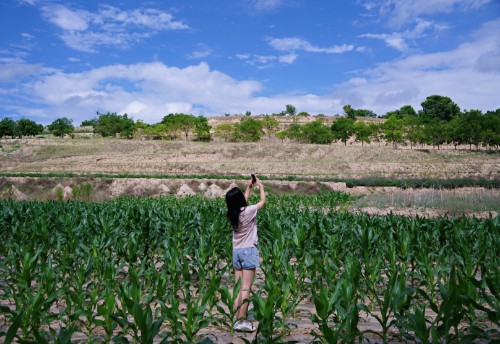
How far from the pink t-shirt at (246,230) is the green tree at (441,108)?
116 metres

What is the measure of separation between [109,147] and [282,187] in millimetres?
42656

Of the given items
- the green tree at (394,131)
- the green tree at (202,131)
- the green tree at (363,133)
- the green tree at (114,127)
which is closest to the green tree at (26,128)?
the green tree at (114,127)

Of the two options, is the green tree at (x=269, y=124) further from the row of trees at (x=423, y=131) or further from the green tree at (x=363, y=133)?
the green tree at (x=363, y=133)

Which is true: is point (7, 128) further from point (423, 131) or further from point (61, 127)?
point (423, 131)

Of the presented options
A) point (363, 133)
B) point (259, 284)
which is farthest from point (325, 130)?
point (259, 284)

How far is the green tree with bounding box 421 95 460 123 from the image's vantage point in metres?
110

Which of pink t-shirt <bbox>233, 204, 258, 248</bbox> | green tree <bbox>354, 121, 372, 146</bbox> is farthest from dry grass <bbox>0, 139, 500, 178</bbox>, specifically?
pink t-shirt <bbox>233, 204, 258, 248</bbox>

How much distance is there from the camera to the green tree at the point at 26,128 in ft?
287

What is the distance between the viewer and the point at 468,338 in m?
3.32

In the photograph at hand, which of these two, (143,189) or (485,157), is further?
(485,157)

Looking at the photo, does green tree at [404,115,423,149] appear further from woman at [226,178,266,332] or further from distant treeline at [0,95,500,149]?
woman at [226,178,266,332]

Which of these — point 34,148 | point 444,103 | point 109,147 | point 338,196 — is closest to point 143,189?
point 338,196

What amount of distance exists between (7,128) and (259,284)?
94.8m

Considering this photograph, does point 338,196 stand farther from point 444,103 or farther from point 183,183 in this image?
point 444,103
